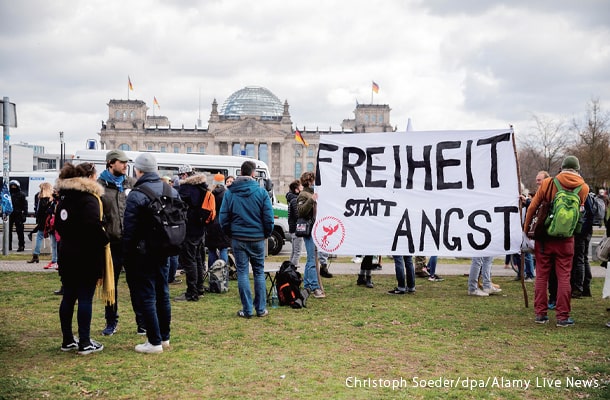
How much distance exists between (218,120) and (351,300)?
118 metres

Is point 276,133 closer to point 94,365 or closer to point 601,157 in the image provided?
point 601,157

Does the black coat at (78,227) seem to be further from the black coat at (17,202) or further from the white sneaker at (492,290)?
the black coat at (17,202)

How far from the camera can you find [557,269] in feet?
25.2

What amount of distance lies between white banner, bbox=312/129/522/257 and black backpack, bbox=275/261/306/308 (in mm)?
627

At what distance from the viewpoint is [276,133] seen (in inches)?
4875

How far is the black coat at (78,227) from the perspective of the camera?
6.09m

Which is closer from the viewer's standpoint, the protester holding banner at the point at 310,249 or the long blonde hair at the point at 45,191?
the protester holding banner at the point at 310,249

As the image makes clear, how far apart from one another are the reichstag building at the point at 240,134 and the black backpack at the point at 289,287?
369 feet

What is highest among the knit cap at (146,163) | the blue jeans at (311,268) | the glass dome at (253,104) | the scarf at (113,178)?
the glass dome at (253,104)

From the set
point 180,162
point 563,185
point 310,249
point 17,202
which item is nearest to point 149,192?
point 310,249

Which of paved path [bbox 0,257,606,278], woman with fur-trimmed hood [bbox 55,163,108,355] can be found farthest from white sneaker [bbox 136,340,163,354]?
paved path [bbox 0,257,606,278]

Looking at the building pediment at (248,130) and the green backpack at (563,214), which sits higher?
A: the building pediment at (248,130)

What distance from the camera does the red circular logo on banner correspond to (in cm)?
914

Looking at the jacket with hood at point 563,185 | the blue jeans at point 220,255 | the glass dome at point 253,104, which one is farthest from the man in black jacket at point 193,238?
the glass dome at point 253,104
